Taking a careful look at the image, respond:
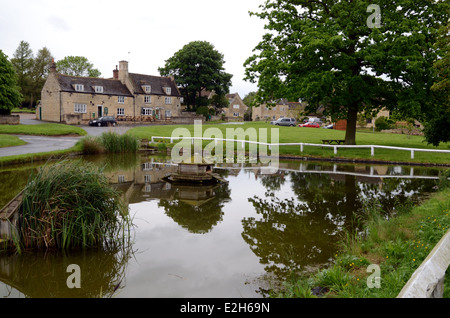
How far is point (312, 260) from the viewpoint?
24.9 feet

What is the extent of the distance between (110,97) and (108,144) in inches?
1434

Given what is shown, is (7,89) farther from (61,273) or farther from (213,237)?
(61,273)

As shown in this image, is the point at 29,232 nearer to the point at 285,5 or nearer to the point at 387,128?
the point at 285,5

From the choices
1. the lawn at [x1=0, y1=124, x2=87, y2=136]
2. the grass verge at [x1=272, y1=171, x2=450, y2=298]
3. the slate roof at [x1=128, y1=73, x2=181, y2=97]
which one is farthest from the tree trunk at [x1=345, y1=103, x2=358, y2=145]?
the slate roof at [x1=128, y1=73, x2=181, y2=97]

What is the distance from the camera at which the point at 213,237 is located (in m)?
9.33

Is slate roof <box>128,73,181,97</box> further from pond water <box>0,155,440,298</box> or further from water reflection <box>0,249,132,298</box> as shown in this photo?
water reflection <box>0,249,132,298</box>

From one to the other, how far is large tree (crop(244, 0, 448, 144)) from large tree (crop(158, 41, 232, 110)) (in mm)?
39625

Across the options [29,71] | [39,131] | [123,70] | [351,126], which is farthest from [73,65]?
[351,126]

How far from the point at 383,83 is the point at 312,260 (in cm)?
2390

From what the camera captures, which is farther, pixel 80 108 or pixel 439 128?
pixel 80 108

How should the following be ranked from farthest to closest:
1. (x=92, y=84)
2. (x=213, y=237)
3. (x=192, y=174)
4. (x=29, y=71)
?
1. (x=29, y=71)
2. (x=92, y=84)
3. (x=192, y=174)
4. (x=213, y=237)

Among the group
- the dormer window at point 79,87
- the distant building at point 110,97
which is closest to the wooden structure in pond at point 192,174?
the distant building at point 110,97
